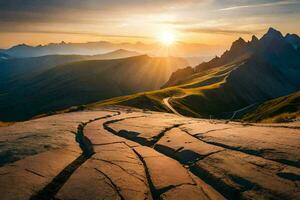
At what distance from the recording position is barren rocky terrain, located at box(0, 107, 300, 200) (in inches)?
391

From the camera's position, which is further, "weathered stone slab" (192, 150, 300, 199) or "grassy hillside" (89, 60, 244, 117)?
"grassy hillside" (89, 60, 244, 117)

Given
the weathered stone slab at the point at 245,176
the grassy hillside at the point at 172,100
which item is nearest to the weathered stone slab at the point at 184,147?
the weathered stone slab at the point at 245,176

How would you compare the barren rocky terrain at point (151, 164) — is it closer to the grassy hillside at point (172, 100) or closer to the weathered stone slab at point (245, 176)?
the weathered stone slab at point (245, 176)

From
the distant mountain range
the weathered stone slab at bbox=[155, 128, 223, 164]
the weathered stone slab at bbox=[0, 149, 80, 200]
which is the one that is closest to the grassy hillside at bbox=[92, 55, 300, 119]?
the distant mountain range

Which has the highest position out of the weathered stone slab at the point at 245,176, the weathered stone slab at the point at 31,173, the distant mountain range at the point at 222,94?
the weathered stone slab at the point at 245,176

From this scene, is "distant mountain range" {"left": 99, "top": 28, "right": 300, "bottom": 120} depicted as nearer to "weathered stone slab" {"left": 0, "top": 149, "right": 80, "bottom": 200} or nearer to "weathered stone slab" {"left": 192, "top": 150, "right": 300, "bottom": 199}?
"weathered stone slab" {"left": 0, "top": 149, "right": 80, "bottom": 200}

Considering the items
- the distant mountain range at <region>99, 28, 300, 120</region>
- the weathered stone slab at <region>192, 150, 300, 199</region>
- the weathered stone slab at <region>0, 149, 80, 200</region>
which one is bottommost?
the distant mountain range at <region>99, 28, 300, 120</region>

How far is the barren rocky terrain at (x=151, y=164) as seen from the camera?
993 cm

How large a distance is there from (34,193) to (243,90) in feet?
499

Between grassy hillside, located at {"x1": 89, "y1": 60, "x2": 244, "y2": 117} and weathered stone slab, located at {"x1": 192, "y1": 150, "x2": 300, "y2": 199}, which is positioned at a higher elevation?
weathered stone slab, located at {"x1": 192, "y1": 150, "x2": 300, "y2": 199}

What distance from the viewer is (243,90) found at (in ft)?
506

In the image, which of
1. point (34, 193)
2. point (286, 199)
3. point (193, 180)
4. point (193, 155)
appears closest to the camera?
point (286, 199)

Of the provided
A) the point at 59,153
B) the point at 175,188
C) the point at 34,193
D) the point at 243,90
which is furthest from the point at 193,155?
the point at 243,90

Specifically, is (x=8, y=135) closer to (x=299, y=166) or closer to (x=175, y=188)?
(x=175, y=188)
